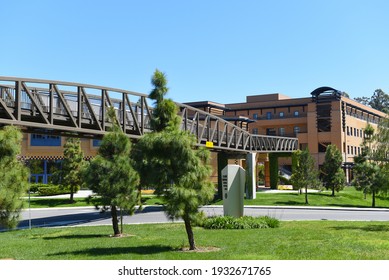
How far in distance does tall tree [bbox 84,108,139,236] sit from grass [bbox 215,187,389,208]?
25.4 metres

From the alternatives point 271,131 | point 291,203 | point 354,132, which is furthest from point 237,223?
point 354,132

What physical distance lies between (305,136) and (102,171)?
6582cm

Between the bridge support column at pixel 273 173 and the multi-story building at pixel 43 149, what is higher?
the multi-story building at pixel 43 149

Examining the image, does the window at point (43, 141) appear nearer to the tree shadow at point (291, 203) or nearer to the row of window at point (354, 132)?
the tree shadow at point (291, 203)

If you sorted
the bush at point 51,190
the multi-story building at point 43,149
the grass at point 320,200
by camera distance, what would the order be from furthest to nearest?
the multi-story building at point 43,149 → the bush at point 51,190 → the grass at point 320,200

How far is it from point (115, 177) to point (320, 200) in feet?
115

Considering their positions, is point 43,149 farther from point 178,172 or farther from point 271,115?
point 178,172

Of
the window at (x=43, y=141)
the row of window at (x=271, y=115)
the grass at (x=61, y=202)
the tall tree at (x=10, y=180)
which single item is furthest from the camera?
the row of window at (x=271, y=115)

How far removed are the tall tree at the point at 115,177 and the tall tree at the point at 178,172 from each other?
4.80 meters

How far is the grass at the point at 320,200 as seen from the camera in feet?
150

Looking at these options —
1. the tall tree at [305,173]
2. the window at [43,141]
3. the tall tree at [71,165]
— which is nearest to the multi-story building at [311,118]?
the tall tree at [305,173]

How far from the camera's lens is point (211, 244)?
16.6 meters

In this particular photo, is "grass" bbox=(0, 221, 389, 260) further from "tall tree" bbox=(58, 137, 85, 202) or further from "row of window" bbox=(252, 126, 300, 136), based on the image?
"row of window" bbox=(252, 126, 300, 136)

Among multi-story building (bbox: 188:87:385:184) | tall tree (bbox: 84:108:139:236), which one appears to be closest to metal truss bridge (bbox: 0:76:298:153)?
tall tree (bbox: 84:108:139:236)
